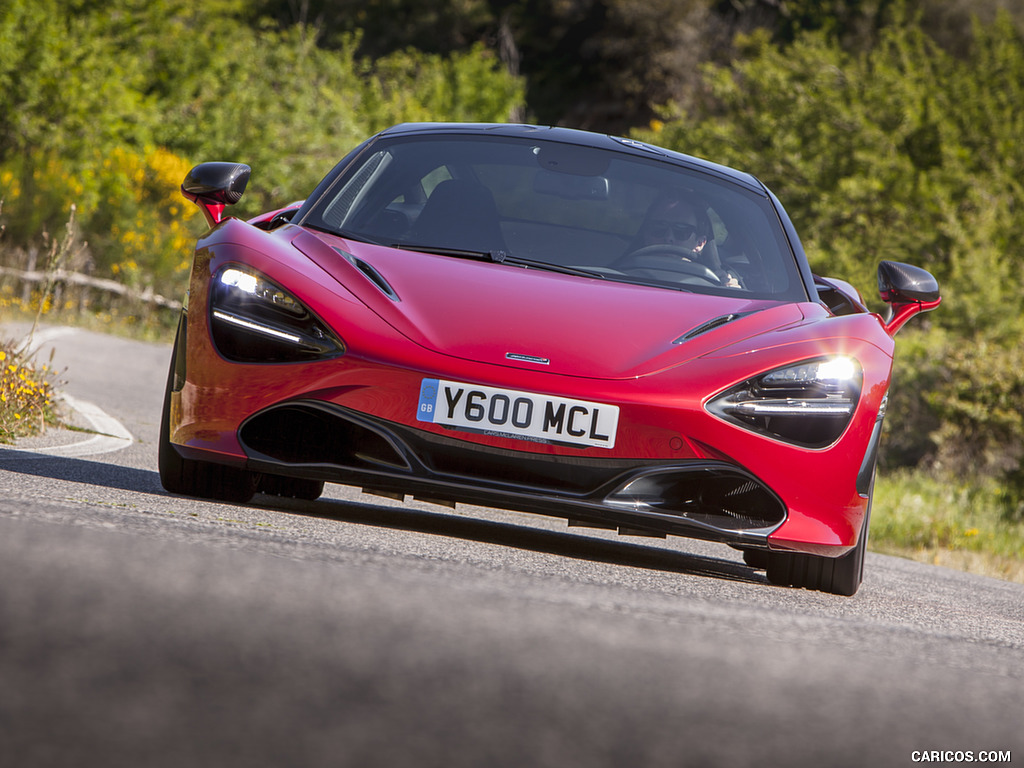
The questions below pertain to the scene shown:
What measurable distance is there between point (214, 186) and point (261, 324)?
1.01 metres

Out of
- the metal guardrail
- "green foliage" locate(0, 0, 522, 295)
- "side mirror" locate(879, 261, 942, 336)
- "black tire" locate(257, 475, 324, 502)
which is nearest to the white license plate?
"black tire" locate(257, 475, 324, 502)

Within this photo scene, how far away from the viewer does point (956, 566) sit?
25.9 feet

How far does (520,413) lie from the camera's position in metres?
3.62

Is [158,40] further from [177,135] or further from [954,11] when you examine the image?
[954,11]

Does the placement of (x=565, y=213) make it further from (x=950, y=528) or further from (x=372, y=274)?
(x=950, y=528)

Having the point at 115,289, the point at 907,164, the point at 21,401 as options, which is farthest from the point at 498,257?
the point at 907,164

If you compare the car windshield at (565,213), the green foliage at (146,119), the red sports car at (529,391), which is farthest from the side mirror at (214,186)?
the green foliage at (146,119)

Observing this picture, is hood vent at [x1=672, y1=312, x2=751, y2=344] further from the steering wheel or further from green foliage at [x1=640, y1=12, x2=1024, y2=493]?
green foliage at [x1=640, y1=12, x2=1024, y2=493]

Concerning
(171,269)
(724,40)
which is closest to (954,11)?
(724,40)

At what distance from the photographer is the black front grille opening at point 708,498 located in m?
3.66

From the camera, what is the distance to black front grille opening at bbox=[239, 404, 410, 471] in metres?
3.69

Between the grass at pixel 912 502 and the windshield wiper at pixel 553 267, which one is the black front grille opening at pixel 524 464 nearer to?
the windshield wiper at pixel 553 267

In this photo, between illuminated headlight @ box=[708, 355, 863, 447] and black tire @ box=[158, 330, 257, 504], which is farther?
black tire @ box=[158, 330, 257, 504]

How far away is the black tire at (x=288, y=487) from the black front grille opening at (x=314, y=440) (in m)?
0.99
